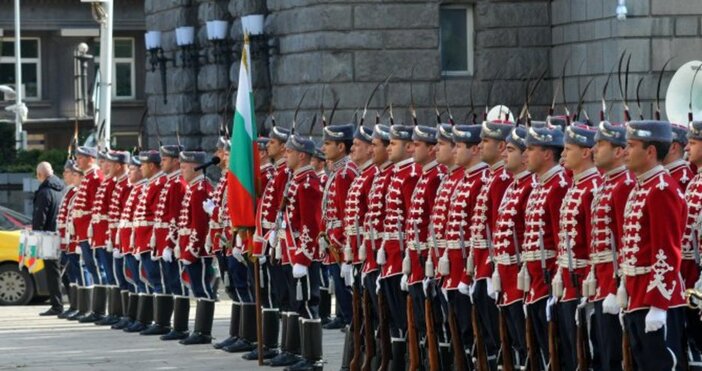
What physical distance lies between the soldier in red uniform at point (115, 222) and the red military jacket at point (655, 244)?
9.83m

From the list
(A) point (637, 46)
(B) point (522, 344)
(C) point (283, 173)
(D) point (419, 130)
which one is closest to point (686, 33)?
(A) point (637, 46)

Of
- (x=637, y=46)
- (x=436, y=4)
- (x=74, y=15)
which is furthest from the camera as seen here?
(x=74, y=15)

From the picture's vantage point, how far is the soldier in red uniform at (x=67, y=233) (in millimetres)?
21453

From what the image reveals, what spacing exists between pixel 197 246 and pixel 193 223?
0.22m

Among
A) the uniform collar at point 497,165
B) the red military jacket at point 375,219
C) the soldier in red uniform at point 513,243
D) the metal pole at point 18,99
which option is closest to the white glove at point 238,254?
the red military jacket at point 375,219

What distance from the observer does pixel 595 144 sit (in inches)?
456

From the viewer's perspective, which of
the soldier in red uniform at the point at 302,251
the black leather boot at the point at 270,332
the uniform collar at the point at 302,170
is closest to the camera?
the soldier in red uniform at the point at 302,251

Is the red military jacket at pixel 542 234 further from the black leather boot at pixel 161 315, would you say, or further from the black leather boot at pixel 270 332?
the black leather boot at pixel 161 315

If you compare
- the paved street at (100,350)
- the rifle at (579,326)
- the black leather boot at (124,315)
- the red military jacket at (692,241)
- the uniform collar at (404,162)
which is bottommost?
the paved street at (100,350)

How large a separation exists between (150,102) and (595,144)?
75.4 feet

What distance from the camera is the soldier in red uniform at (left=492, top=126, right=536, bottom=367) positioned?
12.3 meters

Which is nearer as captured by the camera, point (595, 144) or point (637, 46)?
point (595, 144)

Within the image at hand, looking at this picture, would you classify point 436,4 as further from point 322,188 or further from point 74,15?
point 74,15

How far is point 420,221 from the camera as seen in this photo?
13539 mm
